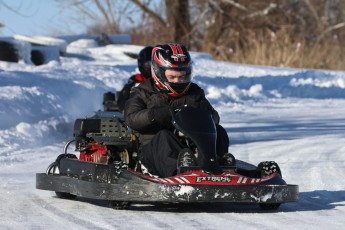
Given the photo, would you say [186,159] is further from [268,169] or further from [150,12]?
[150,12]

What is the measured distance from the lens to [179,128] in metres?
7.22

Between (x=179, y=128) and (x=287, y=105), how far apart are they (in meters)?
14.9

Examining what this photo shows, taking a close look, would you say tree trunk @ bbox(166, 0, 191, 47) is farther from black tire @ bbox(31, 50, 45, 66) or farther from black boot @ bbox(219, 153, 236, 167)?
black boot @ bbox(219, 153, 236, 167)

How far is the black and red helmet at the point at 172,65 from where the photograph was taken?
7898 mm

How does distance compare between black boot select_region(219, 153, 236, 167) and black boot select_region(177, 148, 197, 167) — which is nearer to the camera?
black boot select_region(177, 148, 197, 167)

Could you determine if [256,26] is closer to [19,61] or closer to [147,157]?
[19,61]

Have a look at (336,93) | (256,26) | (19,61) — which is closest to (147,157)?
(19,61)

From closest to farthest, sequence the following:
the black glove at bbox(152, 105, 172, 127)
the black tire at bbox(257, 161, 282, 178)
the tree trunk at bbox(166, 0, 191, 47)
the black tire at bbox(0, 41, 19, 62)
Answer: the black tire at bbox(257, 161, 282, 178)
the black glove at bbox(152, 105, 172, 127)
the black tire at bbox(0, 41, 19, 62)
the tree trunk at bbox(166, 0, 191, 47)

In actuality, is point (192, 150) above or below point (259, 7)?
below

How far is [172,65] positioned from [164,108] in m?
0.53

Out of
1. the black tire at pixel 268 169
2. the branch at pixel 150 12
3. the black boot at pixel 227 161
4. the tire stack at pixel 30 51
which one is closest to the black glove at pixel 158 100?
the black boot at pixel 227 161

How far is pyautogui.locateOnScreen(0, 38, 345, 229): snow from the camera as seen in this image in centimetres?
661

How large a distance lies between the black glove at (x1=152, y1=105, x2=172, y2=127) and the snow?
26.8 inches

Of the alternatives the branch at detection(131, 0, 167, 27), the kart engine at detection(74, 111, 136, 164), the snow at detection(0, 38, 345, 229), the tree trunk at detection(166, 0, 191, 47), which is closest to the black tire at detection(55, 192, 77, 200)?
the snow at detection(0, 38, 345, 229)
